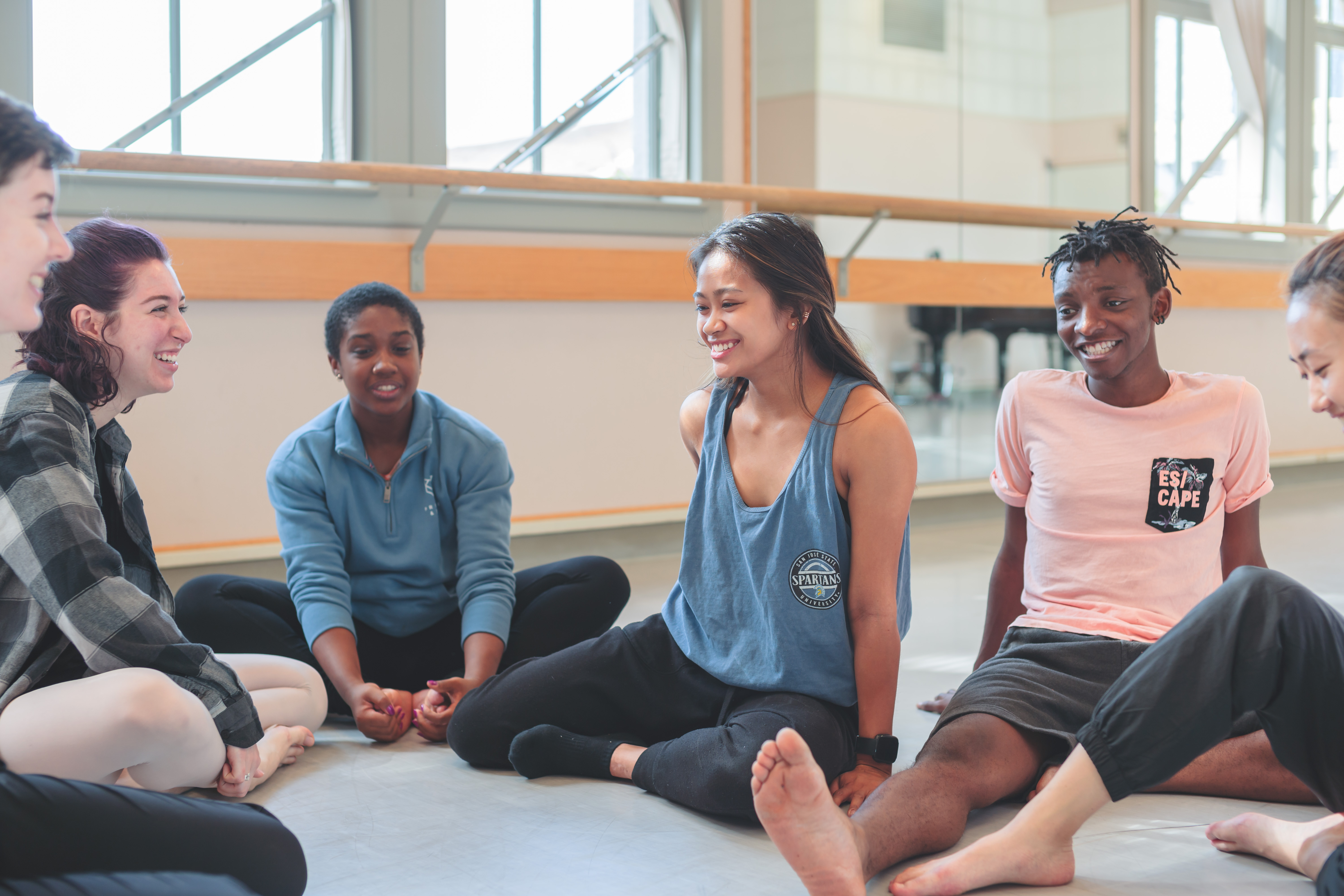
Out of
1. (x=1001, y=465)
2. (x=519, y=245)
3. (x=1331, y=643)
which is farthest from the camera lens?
(x=519, y=245)

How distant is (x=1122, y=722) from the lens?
118 cm

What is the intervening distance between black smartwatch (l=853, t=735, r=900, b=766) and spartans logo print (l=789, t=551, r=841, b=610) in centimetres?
17

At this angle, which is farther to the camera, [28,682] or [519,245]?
[519,245]

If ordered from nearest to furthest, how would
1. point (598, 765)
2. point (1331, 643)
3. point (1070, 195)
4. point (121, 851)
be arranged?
1. point (121, 851)
2. point (1331, 643)
3. point (598, 765)
4. point (1070, 195)

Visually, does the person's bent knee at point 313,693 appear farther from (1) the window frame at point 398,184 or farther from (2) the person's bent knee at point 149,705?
(1) the window frame at point 398,184

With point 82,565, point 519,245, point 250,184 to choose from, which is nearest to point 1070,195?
point 519,245

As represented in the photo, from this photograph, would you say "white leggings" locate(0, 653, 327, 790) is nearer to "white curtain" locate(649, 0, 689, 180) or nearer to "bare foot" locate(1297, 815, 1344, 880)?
"bare foot" locate(1297, 815, 1344, 880)

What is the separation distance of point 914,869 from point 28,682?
1.00 m

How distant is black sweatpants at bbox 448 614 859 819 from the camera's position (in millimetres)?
1519

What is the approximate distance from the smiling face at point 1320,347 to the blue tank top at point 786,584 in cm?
54

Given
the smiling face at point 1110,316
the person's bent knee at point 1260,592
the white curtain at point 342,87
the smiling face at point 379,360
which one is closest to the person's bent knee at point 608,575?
the smiling face at point 379,360

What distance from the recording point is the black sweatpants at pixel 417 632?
1916mm

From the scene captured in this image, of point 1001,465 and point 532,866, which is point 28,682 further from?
point 1001,465

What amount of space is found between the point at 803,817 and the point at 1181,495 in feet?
2.65
